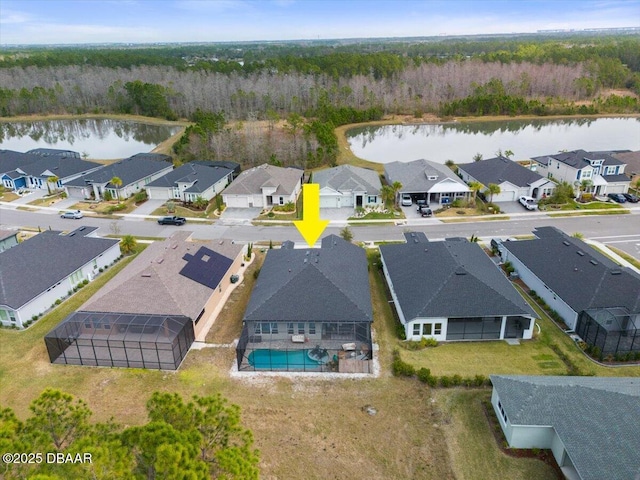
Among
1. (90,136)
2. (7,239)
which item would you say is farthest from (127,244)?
(90,136)

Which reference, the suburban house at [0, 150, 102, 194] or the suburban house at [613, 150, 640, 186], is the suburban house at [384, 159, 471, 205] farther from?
Answer: the suburban house at [0, 150, 102, 194]

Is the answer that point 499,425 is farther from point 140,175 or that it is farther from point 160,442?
point 140,175

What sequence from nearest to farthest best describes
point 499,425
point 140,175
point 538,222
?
point 499,425, point 538,222, point 140,175

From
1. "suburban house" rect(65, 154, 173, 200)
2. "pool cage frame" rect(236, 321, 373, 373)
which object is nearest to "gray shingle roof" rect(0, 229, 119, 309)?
"pool cage frame" rect(236, 321, 373, 373)

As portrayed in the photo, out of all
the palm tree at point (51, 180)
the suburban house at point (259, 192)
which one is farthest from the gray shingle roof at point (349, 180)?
the palm tree at point (51, 180)

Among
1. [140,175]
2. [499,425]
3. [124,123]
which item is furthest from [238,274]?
[124,123]

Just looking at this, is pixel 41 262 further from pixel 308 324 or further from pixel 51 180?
pixel 51 180

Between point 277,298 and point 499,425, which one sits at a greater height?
point 277,298
